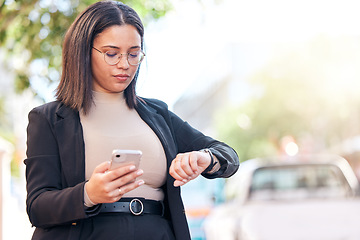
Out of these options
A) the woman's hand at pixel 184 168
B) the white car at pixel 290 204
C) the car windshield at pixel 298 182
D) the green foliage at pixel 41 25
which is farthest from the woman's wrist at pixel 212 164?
the car windshield at pixel 298 182

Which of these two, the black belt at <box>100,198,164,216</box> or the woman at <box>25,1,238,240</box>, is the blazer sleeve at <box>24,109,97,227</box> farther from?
the black belt at <box>100,198,164,216</box>

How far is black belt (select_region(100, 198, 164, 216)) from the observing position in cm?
226

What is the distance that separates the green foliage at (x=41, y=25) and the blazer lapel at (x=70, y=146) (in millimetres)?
4996

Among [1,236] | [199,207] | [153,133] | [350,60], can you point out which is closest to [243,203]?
[1,236]

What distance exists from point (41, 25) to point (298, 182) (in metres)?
3.34

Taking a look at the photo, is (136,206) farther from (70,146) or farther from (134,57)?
(134,57)

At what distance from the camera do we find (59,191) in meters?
2.20

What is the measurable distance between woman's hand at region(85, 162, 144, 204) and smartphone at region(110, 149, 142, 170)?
0.01m

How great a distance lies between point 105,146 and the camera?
2316mm

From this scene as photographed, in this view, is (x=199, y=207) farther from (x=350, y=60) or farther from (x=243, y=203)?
(x=350, y=60)

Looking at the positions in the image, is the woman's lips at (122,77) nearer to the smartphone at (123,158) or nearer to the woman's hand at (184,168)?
the woman's hand at (184,168)

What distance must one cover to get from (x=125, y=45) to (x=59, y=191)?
1.62 feet

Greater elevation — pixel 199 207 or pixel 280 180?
pixel 280 180

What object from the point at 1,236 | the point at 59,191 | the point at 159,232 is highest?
the point at 59,191
